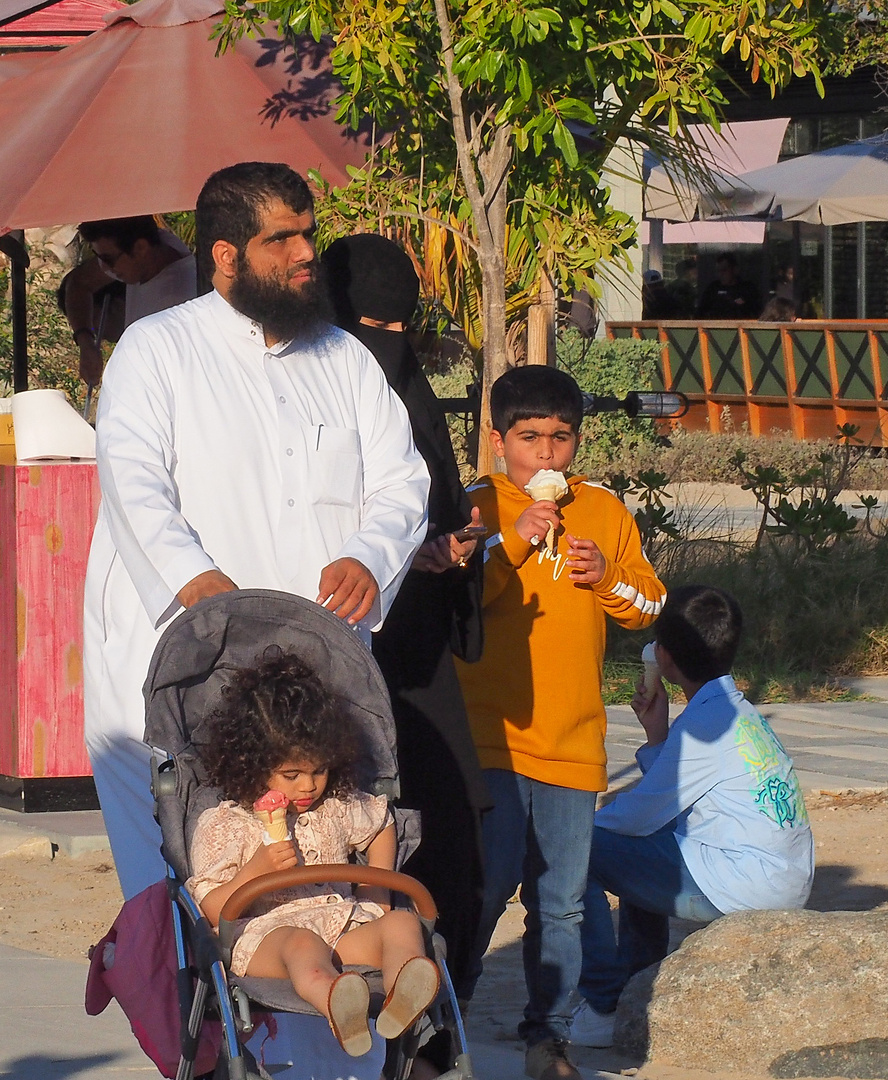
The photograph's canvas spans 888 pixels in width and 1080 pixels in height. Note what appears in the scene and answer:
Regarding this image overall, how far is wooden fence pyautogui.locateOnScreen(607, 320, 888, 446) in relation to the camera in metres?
18.9

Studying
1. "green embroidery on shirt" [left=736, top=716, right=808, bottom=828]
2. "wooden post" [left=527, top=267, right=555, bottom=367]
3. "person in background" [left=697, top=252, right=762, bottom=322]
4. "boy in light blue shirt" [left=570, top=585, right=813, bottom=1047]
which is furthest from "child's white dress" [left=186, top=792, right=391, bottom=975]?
"person in background" [left=697, top=252, right=762, bottom=322]

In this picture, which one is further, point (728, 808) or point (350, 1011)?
point (728, 808)

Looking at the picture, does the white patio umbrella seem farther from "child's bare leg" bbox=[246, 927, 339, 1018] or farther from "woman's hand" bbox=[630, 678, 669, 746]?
"child's bare leg" bbox=[246, 927, 339, 1018]

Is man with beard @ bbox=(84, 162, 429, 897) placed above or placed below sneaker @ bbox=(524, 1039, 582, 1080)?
above

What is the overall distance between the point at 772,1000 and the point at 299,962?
1884 millimetres

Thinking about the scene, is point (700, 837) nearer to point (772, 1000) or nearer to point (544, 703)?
point (772, 1000)

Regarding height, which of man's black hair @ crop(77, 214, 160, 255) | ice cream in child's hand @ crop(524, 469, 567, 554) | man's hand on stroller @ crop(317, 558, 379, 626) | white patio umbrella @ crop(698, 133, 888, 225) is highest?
white patio umbrella @ crop(698, 133, 888, 225)

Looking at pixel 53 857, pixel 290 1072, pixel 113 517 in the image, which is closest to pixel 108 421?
pixel 113 517

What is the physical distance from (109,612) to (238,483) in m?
0.41

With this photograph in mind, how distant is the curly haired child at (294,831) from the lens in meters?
3.25

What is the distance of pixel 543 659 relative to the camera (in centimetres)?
441

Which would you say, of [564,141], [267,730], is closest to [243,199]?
Answer: [267,730]

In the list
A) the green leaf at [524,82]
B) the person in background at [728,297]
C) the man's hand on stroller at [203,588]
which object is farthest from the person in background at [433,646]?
the person in background at [728,297]

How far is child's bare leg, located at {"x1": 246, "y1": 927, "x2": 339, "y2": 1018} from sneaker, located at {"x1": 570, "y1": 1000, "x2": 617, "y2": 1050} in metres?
1.81
